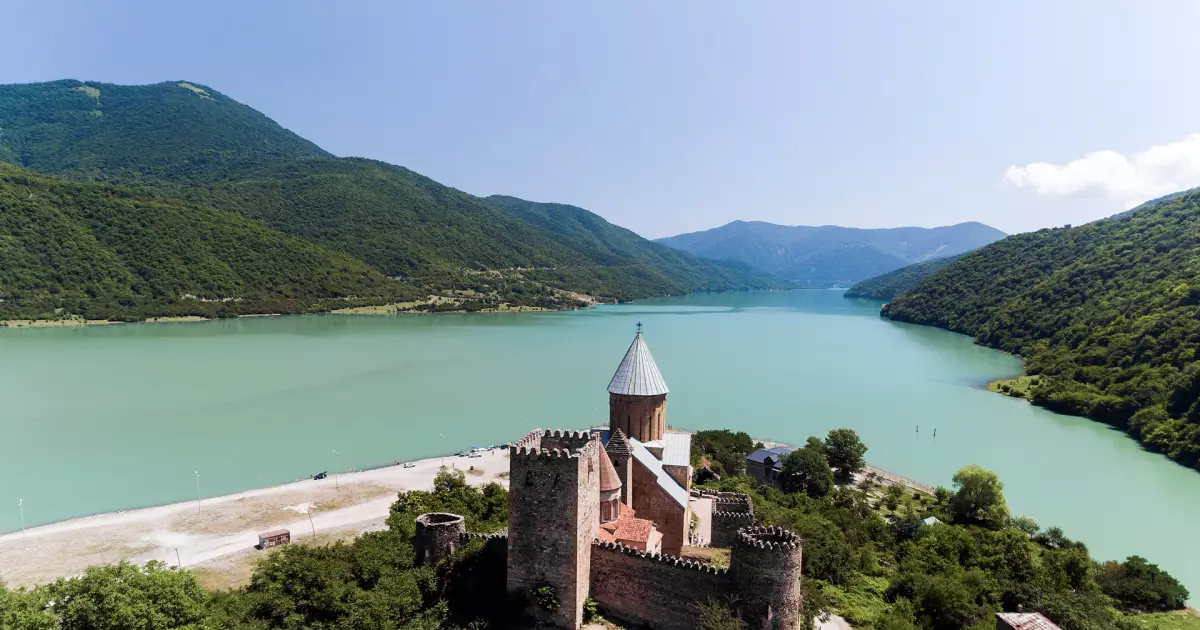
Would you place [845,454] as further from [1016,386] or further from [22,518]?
[22,518]

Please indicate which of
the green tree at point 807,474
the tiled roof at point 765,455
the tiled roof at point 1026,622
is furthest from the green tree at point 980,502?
the tiled roof at point 1026,622

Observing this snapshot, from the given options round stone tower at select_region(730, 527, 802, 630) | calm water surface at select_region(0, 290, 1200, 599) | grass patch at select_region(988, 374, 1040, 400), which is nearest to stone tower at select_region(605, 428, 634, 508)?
round stone tower at select_region(730, 527, 802, 630)

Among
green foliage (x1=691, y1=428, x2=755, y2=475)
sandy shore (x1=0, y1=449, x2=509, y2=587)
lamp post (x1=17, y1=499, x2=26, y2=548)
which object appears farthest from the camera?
green foliage (x1=691, y1=428, x2=755, y2=475)

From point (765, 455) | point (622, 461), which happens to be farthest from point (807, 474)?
point (622, 461)

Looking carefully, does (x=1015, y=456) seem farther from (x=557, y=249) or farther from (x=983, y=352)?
(x=557, y=249)

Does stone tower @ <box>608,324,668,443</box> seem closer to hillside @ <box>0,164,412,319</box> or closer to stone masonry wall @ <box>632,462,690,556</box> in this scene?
stone masonry wall @ <box>632,462,690,556</box>

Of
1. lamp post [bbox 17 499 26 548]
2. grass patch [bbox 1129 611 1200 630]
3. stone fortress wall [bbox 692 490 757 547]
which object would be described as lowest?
lamp post [bbox 17 499 26 548]
